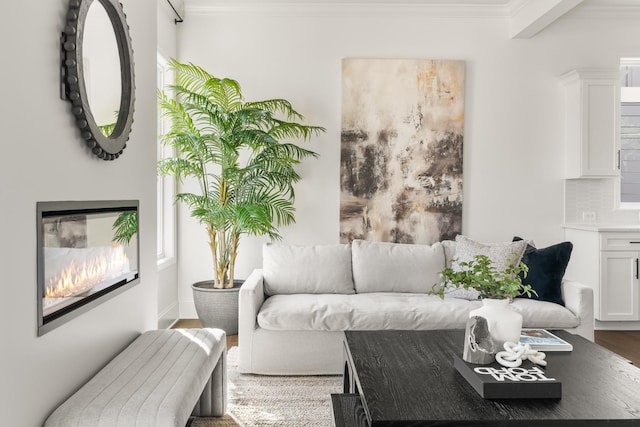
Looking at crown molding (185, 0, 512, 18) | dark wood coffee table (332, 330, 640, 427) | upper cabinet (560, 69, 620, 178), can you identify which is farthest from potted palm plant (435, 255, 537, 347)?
crown molding (185, 0, 512, 18)

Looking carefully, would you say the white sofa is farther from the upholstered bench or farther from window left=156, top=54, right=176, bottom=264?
window left=156, top=54, right=176, bottom=264

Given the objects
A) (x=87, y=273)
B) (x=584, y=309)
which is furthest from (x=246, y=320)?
(x=584, y=309)

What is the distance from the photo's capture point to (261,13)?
4.37m

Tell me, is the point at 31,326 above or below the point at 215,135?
below

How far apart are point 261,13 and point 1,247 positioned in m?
3.45

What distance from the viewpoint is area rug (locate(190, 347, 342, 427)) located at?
2533mm

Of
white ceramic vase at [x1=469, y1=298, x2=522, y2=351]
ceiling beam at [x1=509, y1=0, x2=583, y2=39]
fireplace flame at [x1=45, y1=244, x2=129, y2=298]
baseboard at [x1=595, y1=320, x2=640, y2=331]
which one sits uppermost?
ceiling beam at [x1=509, y1=0, x2=583, y2=39]

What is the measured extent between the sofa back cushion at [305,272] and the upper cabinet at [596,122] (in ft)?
7.32

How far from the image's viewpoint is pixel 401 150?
4406 mm

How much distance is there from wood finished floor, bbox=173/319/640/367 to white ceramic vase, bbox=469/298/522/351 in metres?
2.16

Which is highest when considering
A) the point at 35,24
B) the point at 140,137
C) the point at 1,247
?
the point at 35,24

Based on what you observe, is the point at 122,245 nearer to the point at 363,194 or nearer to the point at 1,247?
the point at 1,247

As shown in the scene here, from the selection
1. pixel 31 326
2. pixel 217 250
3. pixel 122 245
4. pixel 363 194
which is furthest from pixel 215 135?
pixel 31 326

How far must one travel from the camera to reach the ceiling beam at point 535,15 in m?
3.69
